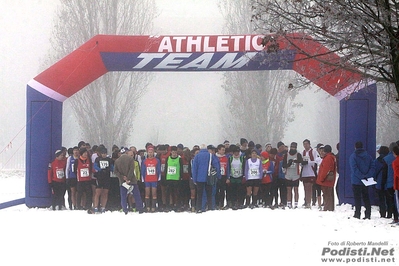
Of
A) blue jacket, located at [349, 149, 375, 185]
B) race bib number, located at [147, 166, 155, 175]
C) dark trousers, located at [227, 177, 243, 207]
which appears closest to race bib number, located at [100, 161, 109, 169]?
race bib number, located at [147, 166, 155, 175]

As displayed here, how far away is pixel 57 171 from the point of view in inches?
637

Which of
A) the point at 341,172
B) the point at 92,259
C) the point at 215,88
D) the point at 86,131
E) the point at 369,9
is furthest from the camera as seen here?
the point at 215,88

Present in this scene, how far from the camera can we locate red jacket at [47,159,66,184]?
1619 centimetres

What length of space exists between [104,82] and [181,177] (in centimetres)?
1667

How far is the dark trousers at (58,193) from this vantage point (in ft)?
53.4

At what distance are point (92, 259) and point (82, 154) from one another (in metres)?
6.54

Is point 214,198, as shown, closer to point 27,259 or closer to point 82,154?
point 82,154

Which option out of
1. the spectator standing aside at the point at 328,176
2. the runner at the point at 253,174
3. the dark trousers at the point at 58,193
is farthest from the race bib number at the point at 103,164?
the spectator standing aside at the point at 328,176

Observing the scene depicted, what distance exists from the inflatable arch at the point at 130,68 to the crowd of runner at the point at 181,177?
501mm

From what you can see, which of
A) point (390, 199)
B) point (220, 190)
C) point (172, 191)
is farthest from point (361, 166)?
point (172, 191)

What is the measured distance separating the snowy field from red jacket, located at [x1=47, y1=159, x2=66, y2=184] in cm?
141

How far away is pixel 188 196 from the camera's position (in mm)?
16516

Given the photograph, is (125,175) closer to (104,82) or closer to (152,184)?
(152,184)

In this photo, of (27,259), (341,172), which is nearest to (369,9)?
(27,259)
